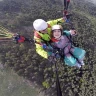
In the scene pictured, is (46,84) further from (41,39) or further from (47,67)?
(41,39)

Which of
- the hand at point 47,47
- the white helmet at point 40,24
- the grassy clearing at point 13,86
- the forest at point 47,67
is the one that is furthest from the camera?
the grassy clearing at point 13,86

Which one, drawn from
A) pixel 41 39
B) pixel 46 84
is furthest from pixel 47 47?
pixel 46 84

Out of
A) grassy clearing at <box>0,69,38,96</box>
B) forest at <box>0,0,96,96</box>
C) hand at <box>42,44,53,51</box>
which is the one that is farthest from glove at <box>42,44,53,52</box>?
grassy clearing at <box>0,69,38,96</box>

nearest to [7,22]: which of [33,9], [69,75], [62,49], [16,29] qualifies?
[16,29]

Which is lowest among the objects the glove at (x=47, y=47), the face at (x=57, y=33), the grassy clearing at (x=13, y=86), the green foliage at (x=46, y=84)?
the grassy clearing at (x=13, y=86)

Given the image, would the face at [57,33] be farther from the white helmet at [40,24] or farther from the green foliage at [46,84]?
the green foliage at [46,84]

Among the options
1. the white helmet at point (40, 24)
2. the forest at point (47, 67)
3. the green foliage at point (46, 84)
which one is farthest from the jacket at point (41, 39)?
the green foliage at point (46, 84)

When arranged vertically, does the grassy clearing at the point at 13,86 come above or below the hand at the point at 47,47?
below
